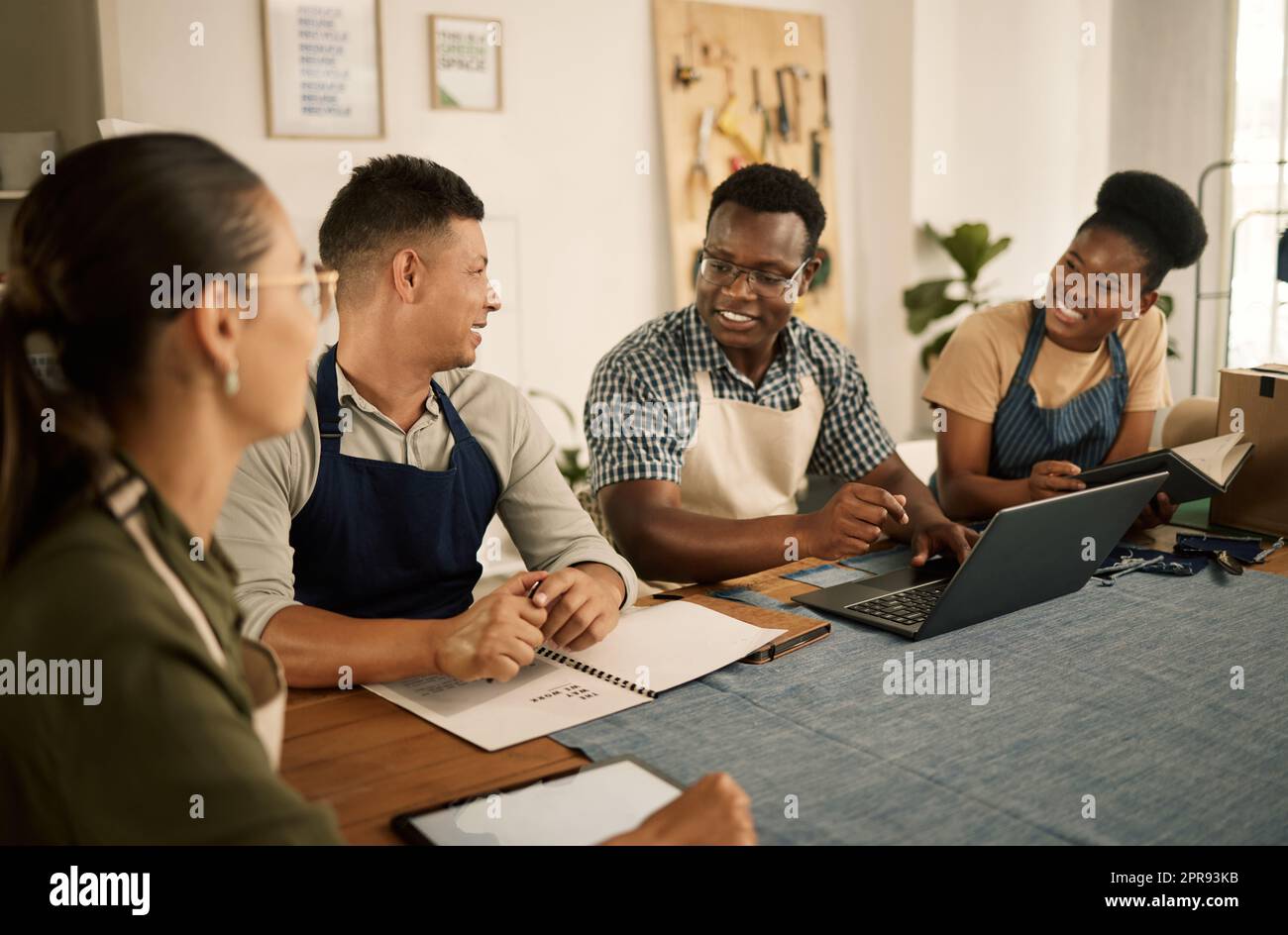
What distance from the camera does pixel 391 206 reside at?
1.88 metres

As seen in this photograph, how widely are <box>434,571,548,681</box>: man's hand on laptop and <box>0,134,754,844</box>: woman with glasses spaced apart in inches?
19.4

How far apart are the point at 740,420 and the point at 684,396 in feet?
0.50

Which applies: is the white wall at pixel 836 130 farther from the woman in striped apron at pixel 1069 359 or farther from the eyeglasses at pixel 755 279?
the woman in striped apron at pixel 1069 359

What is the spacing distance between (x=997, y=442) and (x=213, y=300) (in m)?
2.11

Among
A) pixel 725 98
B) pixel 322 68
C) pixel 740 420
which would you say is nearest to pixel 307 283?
pixel 740 420

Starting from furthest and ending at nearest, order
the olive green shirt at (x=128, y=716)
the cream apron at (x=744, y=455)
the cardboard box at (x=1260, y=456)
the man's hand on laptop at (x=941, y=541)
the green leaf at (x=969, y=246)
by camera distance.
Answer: the green leaf at (x=969, y=246)
the cream apron at (x=744, y=455)
the cardboard box at (x=1260, y=456)
the man's hand on laptop at (x=941, y=541)
the olive green shirt at (x=128, y=716)

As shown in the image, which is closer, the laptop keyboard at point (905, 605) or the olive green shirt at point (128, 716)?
the olive green shirt at point (128, 716)

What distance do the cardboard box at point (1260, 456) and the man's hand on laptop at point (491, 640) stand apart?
1.60 metres

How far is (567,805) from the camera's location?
1.16 meters

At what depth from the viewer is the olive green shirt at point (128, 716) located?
79 cm

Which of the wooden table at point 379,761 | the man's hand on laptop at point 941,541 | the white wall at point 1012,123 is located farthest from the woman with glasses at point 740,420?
the white wall at point 1012,123

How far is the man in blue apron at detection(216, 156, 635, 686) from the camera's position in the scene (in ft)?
5.71
